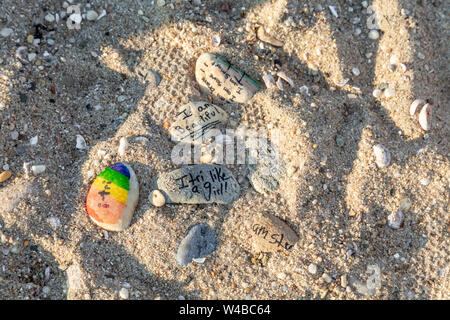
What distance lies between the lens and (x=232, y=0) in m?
3.41

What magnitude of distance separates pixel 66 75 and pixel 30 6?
0.60 metres

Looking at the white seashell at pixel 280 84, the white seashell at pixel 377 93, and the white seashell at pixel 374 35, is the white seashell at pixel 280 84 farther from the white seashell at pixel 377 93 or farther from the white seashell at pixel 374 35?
the white seashell at pixel 374 35

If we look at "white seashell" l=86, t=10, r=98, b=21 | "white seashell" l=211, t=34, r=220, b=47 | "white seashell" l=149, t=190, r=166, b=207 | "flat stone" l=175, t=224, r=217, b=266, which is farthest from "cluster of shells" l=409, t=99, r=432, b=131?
"white seashell" l=86, t=10, r=98, b=21

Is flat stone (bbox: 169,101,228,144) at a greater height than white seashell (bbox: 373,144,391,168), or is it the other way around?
white seashell (bbox: 373,144,391,168)

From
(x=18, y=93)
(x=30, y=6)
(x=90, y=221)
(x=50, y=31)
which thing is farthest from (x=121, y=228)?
(x=30, y=6)

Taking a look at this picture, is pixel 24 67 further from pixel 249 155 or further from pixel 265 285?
pixel 265 285

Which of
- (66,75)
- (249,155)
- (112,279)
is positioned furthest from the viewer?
(66,75)

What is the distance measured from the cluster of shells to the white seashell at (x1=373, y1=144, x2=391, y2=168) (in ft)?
1.06

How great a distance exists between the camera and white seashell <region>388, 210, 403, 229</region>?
2854 mm

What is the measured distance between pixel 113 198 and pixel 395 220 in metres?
1.72

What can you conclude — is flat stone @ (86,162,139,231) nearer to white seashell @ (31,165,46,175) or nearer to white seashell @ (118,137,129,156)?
white seashell @ (118,137,129,156)

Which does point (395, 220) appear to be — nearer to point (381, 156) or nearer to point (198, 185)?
point (381, 156)

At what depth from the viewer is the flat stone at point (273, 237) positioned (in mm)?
2811

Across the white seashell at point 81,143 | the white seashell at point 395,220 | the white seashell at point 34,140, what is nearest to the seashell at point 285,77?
the white seashell at point 395,220
